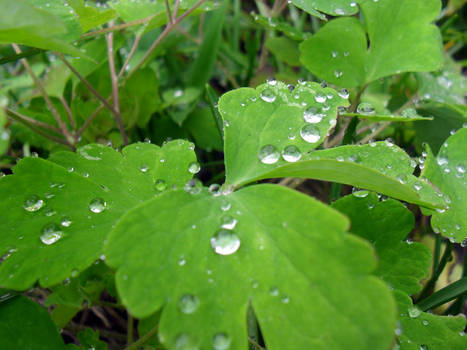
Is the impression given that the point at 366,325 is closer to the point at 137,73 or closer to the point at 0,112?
the point at 0,112

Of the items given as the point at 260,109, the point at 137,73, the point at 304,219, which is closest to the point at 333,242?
the point at 304,219

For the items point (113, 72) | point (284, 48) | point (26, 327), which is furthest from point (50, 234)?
point (284, 48)

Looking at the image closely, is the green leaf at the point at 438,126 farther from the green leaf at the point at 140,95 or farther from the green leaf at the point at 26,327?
the green leaf at the point at 26,327

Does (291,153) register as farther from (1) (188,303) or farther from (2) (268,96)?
(1) (188,303)

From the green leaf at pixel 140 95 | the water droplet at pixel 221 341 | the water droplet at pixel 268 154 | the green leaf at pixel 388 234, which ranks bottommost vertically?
the green leaf at pixel 388 234

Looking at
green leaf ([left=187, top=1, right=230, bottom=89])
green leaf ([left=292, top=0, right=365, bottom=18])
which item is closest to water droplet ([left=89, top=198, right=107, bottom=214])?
green leaf ([left=292, top=0, right=365, bottom=18])

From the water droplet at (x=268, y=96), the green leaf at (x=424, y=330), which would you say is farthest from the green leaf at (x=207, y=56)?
the green leaf at (x=424, y=330)
